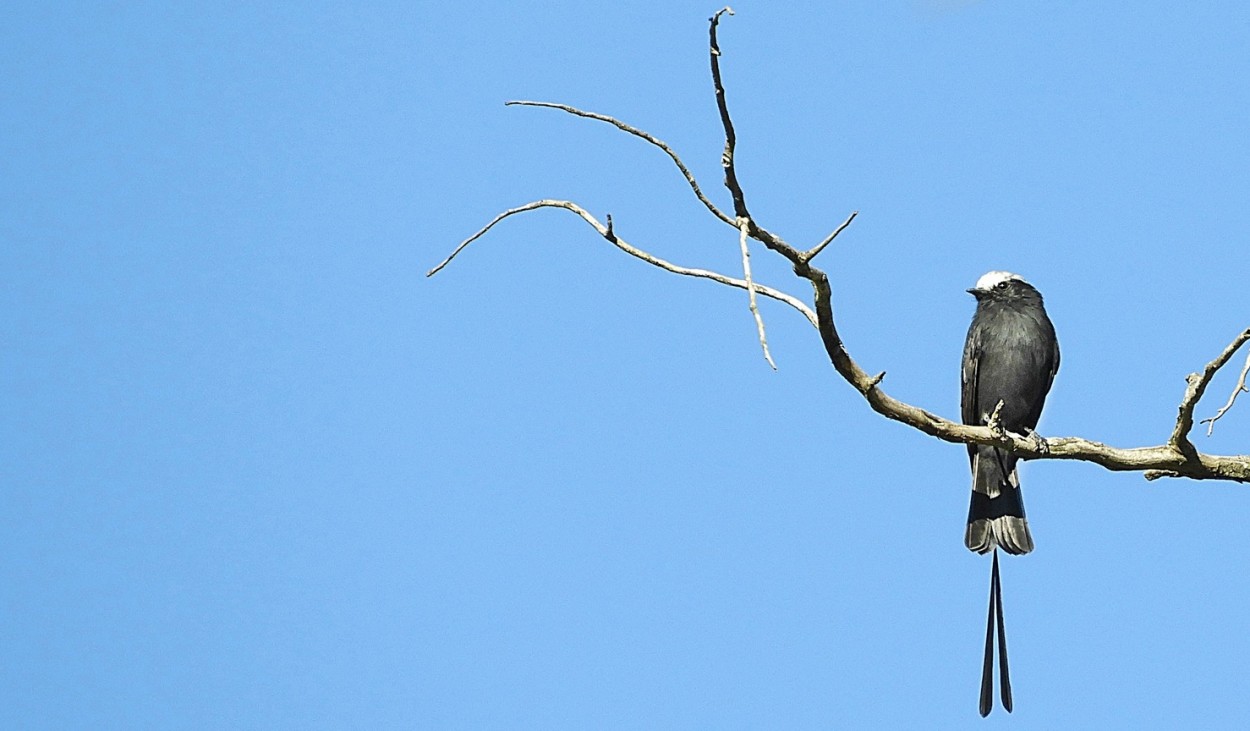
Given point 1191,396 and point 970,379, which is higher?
point 970,379

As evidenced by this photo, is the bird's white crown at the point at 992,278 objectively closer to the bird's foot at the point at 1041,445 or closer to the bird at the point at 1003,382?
the bird at the point at 1003,382

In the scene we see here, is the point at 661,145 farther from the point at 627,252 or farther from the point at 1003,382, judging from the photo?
the point at 1003,382

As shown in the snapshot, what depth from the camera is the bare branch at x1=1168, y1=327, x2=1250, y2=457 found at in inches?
137

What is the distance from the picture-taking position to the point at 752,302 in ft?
9.22

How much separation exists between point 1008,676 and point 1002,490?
3.75 feet

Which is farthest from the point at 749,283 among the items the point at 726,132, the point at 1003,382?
the point at 1003,382

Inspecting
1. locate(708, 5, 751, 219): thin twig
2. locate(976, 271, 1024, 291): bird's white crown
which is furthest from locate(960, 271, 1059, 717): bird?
locate(708, 5, 751, 219): thin twig

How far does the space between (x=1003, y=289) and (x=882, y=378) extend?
9.45ft

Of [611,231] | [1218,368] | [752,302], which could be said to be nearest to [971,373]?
[1218,368]

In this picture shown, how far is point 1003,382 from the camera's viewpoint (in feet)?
19.3

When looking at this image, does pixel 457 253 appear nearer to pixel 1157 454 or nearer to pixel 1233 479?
pixel 1157 454

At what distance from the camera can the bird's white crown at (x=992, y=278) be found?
623cm

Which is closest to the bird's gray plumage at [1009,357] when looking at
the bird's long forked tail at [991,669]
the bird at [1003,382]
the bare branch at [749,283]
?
the bird at [1003,382]

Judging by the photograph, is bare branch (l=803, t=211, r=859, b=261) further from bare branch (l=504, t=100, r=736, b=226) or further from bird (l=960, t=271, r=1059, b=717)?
bird (l=960, t=271, r=1059, b=717)
